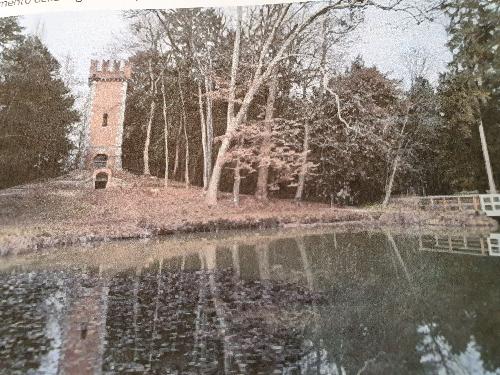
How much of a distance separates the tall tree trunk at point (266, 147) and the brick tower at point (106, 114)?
1.18 metres

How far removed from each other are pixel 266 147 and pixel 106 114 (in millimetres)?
1403

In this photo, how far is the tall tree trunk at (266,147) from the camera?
3.30m

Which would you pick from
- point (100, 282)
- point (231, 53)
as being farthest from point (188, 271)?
point (231, 53)

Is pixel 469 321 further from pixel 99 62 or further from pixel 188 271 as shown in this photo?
pixel 99 62

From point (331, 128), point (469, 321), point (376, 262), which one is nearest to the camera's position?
point (469, 321)

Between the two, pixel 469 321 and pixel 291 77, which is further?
pixel 291 77

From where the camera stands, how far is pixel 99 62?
353 centimetres

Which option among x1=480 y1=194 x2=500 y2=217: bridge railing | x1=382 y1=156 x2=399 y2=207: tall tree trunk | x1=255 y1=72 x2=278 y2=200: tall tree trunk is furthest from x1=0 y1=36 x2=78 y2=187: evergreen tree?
x1=480 y1=194 x2=500 y2=217: bridge railing

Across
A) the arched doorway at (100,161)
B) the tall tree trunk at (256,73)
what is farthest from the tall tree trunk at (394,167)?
the arched doorway at (100,161)

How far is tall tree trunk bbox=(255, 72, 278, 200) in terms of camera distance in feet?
10.8

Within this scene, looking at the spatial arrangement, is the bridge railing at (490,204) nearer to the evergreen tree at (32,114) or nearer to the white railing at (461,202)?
the white railing at (461,202)

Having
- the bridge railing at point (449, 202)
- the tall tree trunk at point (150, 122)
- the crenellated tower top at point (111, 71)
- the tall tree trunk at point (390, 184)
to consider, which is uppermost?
the crenellated tower top at point (111, 71)

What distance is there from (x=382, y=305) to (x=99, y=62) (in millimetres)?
2991

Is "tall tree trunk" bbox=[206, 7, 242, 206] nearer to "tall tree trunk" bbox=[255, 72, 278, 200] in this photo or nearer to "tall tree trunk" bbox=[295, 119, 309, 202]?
"tall tree trunk" bbox=[255, 72, 278, 200]
